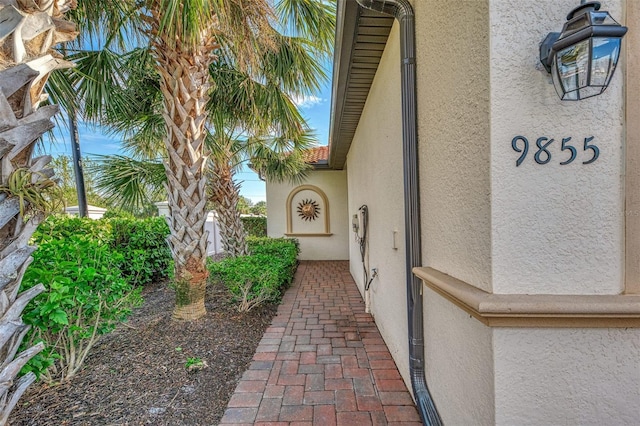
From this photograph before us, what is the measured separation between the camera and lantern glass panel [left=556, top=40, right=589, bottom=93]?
1043mm

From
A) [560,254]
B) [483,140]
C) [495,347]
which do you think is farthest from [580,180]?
[495,347]

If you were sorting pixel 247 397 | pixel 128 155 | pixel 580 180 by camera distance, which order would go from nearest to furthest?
pixel 580 180
pixel 247 397
pixel 128 155

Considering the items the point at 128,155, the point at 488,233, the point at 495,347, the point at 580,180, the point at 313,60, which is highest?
the point at 313,60

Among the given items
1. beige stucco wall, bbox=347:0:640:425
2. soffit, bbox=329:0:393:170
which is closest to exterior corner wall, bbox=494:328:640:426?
beige stucco wall, bbox=347:0:640:425

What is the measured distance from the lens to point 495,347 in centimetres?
126

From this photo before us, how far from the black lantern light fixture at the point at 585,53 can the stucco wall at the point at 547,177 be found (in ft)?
0.28

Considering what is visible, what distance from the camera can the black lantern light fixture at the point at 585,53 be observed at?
1020 millimetres

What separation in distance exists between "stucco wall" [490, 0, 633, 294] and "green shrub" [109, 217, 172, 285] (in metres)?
6.48

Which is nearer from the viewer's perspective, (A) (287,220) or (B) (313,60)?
(B) (313,60)

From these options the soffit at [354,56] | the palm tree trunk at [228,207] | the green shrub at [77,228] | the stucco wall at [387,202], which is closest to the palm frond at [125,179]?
the green shrub at [77,228]

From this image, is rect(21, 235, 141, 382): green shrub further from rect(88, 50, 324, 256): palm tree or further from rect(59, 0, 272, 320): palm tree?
rect(88, 50, 324, 256): palm tree

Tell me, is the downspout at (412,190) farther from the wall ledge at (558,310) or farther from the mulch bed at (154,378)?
the mulch bed at (154,378)

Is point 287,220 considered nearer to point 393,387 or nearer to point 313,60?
point 313,60

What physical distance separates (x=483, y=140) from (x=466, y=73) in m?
0.42
